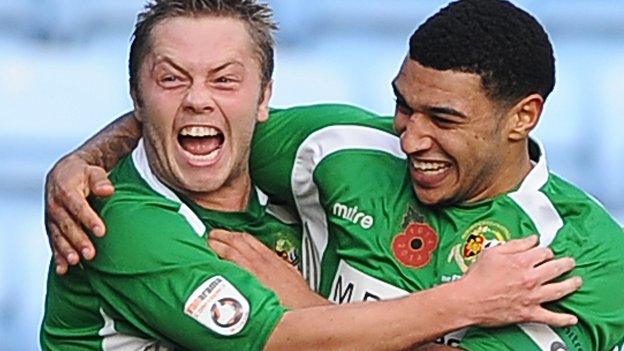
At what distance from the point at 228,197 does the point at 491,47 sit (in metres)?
0.52

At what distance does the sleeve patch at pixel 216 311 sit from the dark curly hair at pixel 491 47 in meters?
0.49

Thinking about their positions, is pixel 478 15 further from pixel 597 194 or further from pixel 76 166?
pixel 597 194

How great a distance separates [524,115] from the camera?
3467 mm

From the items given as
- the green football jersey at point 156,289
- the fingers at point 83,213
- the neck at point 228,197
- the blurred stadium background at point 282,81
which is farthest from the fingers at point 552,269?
the blurred stadium background at point 282,81

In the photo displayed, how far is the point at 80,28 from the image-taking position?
15.5ft

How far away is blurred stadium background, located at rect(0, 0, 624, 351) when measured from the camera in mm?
4688

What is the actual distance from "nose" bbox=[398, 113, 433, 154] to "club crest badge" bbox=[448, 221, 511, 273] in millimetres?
170

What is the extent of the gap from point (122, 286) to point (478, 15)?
2.31ft

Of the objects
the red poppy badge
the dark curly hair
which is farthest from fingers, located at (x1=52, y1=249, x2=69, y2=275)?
the dark curly hair

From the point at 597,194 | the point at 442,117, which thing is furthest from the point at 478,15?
the point at 597,194

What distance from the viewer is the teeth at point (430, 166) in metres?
3.44

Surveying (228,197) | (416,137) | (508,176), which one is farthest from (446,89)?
(228,197)

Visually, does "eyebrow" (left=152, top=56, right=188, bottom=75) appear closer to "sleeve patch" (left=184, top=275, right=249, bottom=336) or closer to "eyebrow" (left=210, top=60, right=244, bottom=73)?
"eyebrow" (left=210, top=60, right=244, bottom=73)

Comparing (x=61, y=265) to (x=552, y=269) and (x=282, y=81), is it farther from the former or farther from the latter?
(x=282, y=81)
